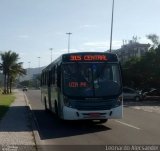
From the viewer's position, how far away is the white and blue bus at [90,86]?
18.5 metres

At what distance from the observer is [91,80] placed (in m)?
18.9

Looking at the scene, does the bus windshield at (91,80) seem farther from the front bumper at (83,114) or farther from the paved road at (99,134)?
the paved road at (99,134)

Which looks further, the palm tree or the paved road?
the palm tree

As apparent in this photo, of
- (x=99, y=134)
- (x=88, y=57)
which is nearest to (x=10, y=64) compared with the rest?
(x=88, y=57)

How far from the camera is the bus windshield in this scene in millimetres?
18781

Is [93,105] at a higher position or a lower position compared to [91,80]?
lower

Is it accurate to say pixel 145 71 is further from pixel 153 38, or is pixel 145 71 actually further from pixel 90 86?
pixel 90 86

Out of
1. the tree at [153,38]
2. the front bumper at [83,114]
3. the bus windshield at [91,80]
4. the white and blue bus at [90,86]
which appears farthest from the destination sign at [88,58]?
the tree at [153,38]

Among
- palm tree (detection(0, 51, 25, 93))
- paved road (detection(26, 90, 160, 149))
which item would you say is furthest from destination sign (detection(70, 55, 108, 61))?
palm tree (detection(0, 51, 25, 93))

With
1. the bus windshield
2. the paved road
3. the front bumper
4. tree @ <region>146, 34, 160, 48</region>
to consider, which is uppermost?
tree @ <region>146, 34, 160, 48</region>

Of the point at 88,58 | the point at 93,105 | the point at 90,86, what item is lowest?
the point at 93,105

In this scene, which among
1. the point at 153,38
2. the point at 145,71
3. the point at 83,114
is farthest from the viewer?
the point at 153,38

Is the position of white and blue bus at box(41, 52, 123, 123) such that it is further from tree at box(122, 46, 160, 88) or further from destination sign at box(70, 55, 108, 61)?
tree at box(122, 46, 160, 88)

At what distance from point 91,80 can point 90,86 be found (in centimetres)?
27
